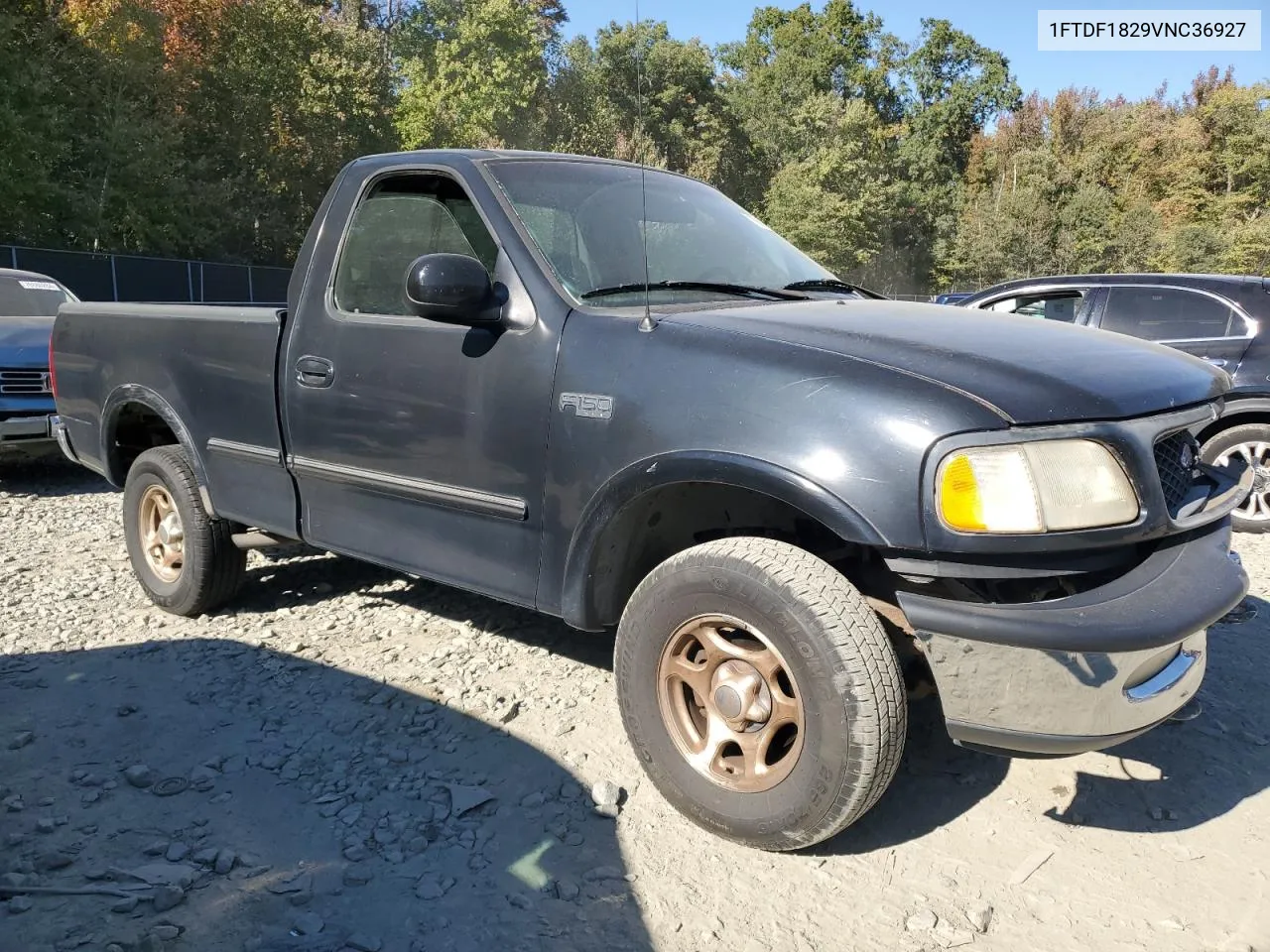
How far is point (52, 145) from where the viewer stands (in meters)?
23.6

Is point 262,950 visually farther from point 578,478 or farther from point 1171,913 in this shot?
point 1171,913

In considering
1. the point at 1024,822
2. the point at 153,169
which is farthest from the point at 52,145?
the point at 1024,822

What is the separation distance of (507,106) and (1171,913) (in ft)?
127

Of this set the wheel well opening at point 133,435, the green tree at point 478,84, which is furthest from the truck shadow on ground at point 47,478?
the green tree at point 478,84

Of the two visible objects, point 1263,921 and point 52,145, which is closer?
point 1263,921

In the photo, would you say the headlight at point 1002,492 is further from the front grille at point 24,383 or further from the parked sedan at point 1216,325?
the front grille at point 24,383

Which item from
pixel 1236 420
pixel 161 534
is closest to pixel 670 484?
pixel 161 534

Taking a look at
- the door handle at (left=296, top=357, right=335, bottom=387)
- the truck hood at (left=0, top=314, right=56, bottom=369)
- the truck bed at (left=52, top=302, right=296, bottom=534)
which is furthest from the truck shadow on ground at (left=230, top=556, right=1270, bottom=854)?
the truck hood at (left=0, top=314, right=56, bottom=369)

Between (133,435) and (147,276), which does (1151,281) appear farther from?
(147,276)

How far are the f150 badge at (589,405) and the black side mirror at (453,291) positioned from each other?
0.41 metres

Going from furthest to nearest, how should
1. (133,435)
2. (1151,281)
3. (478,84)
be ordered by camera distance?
(478,84)
(1151,281)
(133,435)

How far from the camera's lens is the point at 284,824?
287 centimetres

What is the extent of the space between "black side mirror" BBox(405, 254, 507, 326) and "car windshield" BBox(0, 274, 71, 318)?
A: 7080 mm

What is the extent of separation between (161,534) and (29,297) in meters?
5.57
